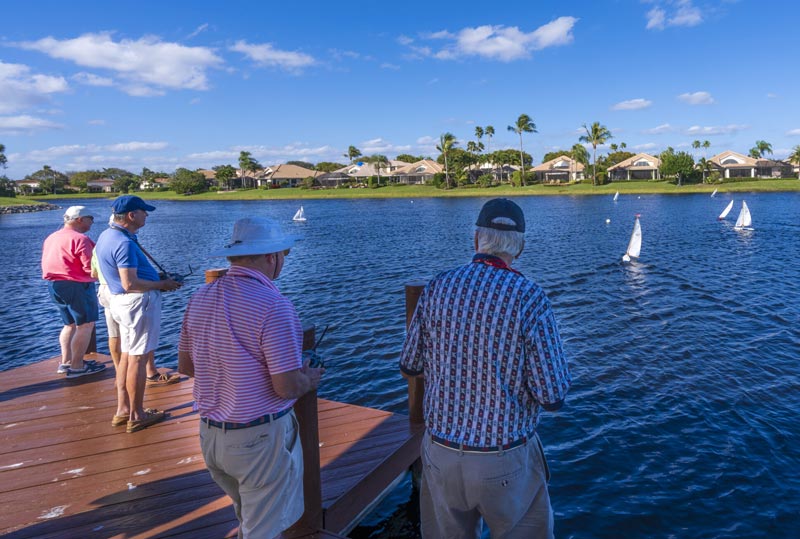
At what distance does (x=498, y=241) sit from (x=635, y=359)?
34.1 ft

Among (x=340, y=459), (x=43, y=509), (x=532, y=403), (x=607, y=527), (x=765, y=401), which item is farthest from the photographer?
(x=765, y=401)

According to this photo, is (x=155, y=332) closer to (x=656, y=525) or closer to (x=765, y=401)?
(x=656, y=525)

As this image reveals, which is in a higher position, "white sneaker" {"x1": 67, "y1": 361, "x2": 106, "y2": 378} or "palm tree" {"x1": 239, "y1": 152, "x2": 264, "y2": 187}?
"palm tree" {"x1": 239, "y1": 152, "x2": 264, "y2": 187}

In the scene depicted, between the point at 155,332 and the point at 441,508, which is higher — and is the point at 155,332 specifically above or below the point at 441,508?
above

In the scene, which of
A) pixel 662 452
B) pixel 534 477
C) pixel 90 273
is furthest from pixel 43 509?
pixel 662 452

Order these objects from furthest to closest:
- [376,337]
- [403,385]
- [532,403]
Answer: [376,337]
[403,385]
[532,403]

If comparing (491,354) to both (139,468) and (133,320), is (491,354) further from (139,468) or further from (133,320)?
(133,320)

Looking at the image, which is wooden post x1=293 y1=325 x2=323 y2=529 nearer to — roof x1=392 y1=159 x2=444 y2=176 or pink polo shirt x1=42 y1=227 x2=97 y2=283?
pink polo shirt x1=42 y1=227 x2=97 y2=283

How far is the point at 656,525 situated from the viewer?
608cm

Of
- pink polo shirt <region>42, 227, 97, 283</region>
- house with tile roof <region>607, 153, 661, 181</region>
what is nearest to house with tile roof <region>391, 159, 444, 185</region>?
house with tile roof <region>607, 153, 661, 181</region>

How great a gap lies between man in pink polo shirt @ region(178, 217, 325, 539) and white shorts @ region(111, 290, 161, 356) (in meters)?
2.51

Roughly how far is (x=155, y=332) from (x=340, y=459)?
7.82 ft

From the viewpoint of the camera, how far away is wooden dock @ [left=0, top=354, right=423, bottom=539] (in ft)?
13.1

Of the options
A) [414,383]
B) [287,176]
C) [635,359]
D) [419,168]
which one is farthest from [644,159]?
[414,383]
